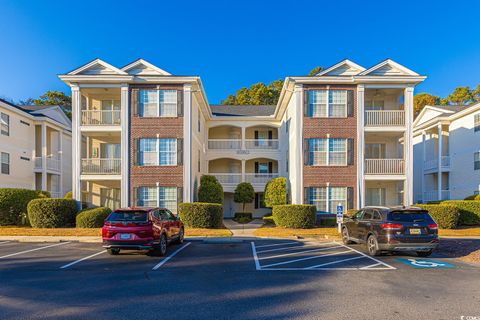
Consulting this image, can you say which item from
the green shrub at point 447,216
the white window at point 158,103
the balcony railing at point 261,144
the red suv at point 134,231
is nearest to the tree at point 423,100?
the balcony railing at point 261,144

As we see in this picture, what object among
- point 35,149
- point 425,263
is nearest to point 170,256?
point 425,263

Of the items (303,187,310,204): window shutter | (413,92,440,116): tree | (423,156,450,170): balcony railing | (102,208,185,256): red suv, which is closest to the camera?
(102,208,185,256): red suv

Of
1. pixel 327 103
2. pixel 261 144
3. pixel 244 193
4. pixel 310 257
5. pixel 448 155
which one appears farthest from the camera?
pixel 261 144

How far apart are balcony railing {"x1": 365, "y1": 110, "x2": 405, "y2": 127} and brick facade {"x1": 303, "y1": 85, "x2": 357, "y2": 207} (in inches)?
45.7

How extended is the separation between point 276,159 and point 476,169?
14605mm

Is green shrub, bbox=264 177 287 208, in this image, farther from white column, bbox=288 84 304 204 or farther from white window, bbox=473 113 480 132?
white window, bbox=473 113 480 132

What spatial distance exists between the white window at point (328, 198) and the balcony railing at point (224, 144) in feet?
31.7

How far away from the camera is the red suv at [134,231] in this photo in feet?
35.1

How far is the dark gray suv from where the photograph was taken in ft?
35.4

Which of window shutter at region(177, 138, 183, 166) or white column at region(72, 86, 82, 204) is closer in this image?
window shutter at region(177, 138, 183, 166)

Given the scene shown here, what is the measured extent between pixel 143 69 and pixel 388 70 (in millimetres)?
15694

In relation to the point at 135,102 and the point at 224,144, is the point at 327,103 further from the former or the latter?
the point at 135,102

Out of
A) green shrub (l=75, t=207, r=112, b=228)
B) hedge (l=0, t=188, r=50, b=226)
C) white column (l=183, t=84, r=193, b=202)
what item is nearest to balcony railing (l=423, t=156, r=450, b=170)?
white column (l=183, t=84, r=193, b=202)

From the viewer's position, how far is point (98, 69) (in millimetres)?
21547
